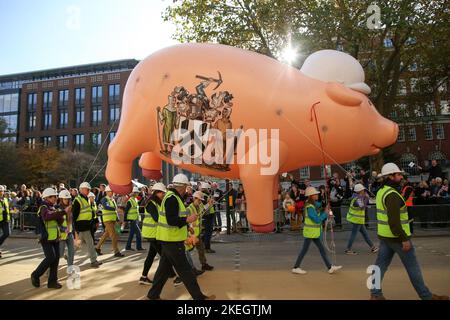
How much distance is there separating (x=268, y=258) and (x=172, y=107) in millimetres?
4957

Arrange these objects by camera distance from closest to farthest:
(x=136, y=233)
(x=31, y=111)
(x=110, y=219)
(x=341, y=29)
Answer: (x=110, y=219)
(x=136, y=233)
(x=341, y=29)
(x=31, y=111)

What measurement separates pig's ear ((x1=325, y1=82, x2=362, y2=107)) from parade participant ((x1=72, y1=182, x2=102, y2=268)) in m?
5.88

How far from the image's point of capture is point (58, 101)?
55.2 m

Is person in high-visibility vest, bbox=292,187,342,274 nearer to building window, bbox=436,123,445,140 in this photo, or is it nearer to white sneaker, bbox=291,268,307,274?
white sneaker, bbox=291,268,307,274

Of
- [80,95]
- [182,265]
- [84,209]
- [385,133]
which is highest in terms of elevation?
[80,95]

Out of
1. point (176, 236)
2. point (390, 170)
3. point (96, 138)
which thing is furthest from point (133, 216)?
point (96, 138)

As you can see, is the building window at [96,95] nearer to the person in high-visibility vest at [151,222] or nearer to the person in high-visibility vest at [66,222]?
the person in high-visibility vest at [66,222]

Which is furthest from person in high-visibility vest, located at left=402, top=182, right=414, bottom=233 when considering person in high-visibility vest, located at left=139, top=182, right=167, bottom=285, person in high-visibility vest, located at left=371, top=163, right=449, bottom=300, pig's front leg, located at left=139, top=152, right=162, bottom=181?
pig's front leg, located at left=139, top=152, right=162, bottom=181

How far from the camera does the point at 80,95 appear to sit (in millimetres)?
54375

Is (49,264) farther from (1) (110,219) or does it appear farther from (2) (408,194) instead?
(2) (408,194)

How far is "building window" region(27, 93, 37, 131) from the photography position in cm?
5634

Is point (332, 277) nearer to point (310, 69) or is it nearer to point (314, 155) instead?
point (314, 155)

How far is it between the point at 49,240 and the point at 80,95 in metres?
51.9
